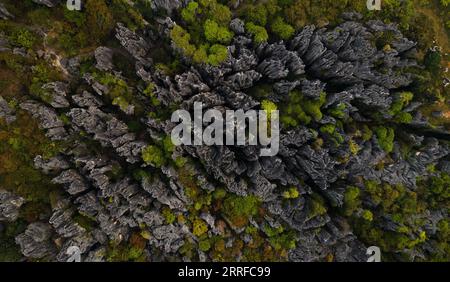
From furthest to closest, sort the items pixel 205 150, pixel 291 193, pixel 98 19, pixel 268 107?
1. pixel 291 193
2. pixel 268 107
3. pixel 205 150
4. pixel 98 19

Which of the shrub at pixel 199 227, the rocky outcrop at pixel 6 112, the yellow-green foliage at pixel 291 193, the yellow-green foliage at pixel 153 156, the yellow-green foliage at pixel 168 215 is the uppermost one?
the rocky outcrop at pixel 6 112

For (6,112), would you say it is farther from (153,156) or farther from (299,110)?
(299,110)

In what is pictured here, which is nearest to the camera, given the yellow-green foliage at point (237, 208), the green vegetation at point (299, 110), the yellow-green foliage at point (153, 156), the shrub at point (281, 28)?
the yellow-green foliage at point (153, 156)

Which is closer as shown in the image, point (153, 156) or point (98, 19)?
point (153, 156)

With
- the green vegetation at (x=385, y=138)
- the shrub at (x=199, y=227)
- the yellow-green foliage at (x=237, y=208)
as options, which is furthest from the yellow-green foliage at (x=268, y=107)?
the green vegetation at (x=385, y=138)

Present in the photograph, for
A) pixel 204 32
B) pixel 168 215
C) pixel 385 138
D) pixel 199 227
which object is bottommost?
pixel 199 227

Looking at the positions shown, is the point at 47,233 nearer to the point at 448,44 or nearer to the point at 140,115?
the point at 140,115

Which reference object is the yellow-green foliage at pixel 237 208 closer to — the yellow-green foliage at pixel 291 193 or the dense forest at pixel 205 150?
the dense forest at pixel 205 150

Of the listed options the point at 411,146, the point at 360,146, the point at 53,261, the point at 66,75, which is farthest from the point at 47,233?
the point at 411,146

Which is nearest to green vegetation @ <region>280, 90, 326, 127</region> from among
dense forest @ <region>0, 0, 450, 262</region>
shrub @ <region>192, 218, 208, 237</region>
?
dense forest @ <region>0, 0, 450, 262</region>

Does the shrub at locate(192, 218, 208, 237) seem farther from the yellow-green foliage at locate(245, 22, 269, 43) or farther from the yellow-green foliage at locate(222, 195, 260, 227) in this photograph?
the yellow-green foliage at locate(245, 22, 269, 43)

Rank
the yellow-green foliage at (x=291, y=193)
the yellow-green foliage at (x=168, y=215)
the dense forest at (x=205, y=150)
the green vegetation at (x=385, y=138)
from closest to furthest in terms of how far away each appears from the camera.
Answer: the dense forest at (x=205, y=150) → the yellow-green foliage at (x=168, y=215) → the yellow-green foliage at (x=291, y=193) → the green vegetation at (x=385, y=138)

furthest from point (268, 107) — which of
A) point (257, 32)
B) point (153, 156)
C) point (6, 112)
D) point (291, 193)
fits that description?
point (6, 112)

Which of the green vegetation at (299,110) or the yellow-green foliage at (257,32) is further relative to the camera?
the green vegetation at (299,110)
